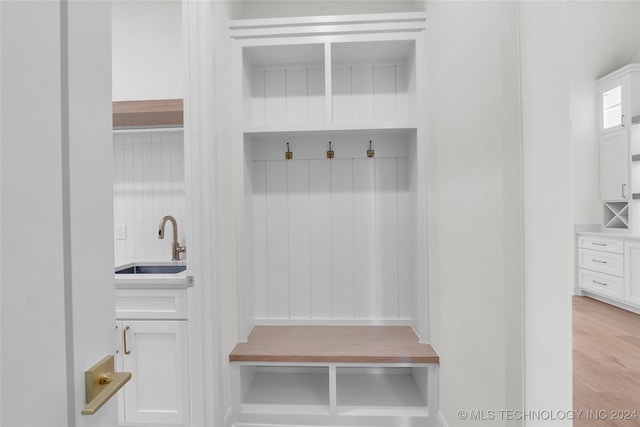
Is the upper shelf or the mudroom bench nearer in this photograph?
the mudroom bench

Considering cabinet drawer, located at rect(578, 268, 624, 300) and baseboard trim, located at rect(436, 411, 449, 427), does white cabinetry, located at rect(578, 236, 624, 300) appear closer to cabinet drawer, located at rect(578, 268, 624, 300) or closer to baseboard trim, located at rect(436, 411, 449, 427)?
cabinet drawer, located at rect(578, 268, 624, 300)

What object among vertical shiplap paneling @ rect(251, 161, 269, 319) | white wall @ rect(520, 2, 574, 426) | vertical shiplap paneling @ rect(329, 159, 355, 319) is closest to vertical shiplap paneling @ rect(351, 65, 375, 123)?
vertical shiplap paneling @ rect(329, 159, 355, 319)

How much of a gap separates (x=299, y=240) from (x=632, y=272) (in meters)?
3.14

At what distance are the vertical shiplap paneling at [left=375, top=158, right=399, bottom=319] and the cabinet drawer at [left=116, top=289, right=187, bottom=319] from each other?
4.05 feet

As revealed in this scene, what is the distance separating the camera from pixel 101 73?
62cm

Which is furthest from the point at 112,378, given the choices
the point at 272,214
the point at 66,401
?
the point at 272,214

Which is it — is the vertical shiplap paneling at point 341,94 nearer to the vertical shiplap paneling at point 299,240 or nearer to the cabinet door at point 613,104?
the vertical shiplap paneling at point 299,240

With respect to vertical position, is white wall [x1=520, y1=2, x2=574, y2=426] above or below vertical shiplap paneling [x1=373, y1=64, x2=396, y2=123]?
below

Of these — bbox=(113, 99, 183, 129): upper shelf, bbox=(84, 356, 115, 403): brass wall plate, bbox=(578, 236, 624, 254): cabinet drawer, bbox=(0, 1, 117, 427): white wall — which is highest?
bbox=(113, 99, 183, 129): upper shelf

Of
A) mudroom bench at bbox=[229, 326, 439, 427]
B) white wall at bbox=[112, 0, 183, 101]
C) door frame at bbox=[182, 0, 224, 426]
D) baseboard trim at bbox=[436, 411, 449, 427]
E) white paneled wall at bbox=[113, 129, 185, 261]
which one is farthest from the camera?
white paneled wall at bbox=[113, 129, 185, 261]

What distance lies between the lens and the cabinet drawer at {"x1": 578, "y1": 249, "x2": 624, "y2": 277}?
3.37 m

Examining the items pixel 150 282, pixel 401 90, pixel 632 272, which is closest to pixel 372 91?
pixel 401 90

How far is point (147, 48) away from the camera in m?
2.33

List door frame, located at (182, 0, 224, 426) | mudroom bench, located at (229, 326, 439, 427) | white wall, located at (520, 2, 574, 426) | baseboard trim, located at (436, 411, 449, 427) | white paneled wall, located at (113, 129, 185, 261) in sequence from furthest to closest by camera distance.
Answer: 1. white paneled wall, located at (113, 129, 185, 261)
2. mudroom bench, located at (229, 326, 439, 427)
3. baseboard trim, located at (436, 411, 449, 427)
4. door frame, located at (182, 0, 224, 426)
5. white wall, located at (520, 2, 574, 426)
